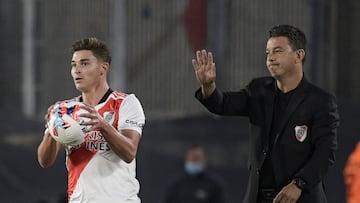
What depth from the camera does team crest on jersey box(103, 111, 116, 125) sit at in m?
6.72

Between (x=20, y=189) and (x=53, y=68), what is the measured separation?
3.20 meters

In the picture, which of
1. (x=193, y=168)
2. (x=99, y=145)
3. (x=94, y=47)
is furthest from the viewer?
(x=193, y=168)

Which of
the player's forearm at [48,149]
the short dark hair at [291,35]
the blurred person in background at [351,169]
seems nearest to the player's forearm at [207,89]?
the short dark hair at [291,35]

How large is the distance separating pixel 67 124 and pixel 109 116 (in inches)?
16.0

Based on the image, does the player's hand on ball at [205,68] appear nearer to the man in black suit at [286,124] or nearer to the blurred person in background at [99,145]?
the man in black suit at [286,124]

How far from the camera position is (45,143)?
22.2 ft

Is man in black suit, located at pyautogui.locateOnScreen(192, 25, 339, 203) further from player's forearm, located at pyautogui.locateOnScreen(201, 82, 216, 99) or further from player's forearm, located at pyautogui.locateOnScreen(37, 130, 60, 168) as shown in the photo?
player's forearm, located at pyautogui.locateOnScreen(37, 130, 60, 168)

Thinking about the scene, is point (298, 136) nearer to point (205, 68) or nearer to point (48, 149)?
point (205, 68)

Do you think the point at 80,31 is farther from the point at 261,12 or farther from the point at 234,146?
the point at 234,146

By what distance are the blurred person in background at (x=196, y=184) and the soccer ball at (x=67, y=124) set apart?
5.54 metres

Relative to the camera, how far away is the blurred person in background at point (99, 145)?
22.0 feet

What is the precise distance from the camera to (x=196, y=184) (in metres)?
12.4

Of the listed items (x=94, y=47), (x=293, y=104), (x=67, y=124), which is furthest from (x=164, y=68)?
(x=67, y=124)

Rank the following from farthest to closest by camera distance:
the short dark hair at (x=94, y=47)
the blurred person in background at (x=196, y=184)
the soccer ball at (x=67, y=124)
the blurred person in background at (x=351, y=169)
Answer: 1. the blurred person in background at (x=196, y=184)
2. the blurred person in background at (x=351, y=169)
3. the short dark hair at (x=94, y=47)
4. the soccer ball at (x=67, y=124)
